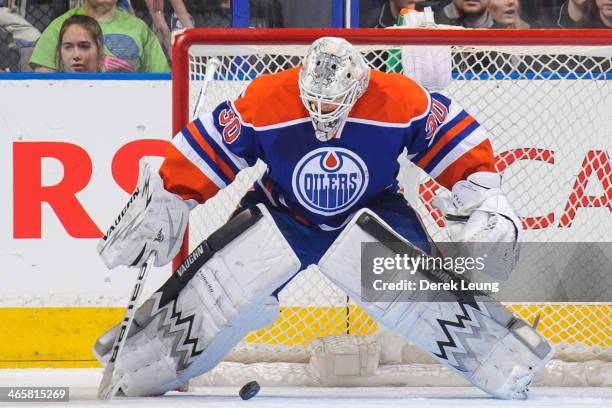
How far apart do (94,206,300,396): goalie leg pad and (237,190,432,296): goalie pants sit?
0.11 metres

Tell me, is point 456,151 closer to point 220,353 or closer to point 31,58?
point 220,353

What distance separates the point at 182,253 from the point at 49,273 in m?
0.79

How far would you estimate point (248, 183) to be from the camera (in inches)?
146

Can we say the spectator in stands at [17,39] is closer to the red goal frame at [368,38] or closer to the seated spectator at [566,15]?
the red goal frame at [368,38]

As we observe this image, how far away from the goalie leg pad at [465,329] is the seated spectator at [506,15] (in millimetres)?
1397

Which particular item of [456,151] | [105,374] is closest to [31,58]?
[105,374]

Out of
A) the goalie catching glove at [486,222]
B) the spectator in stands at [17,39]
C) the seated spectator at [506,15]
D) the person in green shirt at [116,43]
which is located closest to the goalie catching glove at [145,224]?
the goalie catching glove at [486,222]

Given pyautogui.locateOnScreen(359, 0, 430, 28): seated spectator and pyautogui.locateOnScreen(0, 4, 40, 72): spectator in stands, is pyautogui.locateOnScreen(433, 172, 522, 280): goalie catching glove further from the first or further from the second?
pyautogui.locateOnScreen(0, 4, 40, 72): spectator in stands

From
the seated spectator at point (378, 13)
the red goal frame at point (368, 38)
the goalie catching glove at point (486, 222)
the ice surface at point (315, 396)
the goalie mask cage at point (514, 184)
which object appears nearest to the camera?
the ice surface at point (315, 396)

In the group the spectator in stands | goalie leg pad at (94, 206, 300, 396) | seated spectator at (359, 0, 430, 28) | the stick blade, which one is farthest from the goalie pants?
the spectator in stands

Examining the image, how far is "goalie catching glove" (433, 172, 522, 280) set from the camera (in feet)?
9.14

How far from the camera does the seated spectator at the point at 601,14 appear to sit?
401cm

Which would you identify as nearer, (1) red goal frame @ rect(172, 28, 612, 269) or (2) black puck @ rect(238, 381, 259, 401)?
(2) black puck @ rect(238, 381, 259, 401)

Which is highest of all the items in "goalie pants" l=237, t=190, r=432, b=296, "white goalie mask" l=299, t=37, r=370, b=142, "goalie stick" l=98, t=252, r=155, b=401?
"white goalie mask" l=299, t=37, r=370, b=142
